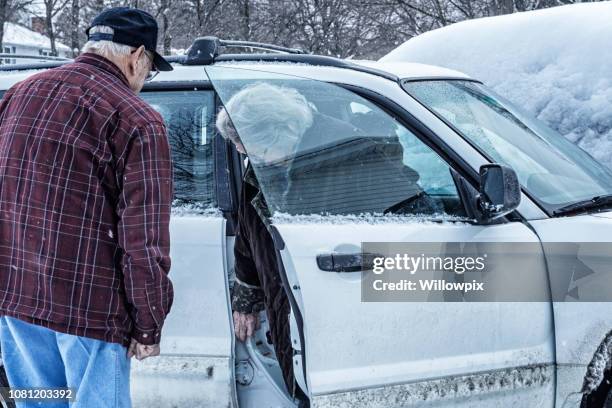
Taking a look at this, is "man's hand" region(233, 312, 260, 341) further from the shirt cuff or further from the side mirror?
the side mirror

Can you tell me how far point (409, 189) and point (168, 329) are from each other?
1.04 metres

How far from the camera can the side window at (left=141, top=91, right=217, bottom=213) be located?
281 centimetres

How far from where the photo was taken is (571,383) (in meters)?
2.47

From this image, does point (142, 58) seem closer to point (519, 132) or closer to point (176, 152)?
point (176, 152)

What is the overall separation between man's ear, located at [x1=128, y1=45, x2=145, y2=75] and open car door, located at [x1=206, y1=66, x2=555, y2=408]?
48 centimetres

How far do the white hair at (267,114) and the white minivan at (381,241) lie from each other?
36 millimetres

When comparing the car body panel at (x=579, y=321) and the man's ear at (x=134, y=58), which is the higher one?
the man's ear at (x=134, y=58)

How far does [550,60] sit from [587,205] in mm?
4022

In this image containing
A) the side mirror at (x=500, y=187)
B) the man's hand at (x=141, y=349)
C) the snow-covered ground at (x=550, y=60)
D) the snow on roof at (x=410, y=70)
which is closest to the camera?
the man's hand at (x=141, y=349)

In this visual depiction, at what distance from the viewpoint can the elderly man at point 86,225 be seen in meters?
2.02

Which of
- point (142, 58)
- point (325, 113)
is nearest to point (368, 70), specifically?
point (325, 113)

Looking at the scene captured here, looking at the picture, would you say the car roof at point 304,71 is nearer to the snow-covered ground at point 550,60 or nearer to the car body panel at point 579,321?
the car body panel at point 579,321

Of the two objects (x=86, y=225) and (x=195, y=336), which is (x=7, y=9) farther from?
(x=86, y=225)

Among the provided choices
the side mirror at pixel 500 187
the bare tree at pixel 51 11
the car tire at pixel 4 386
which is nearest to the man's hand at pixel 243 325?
the car tire at pixel 4 386
